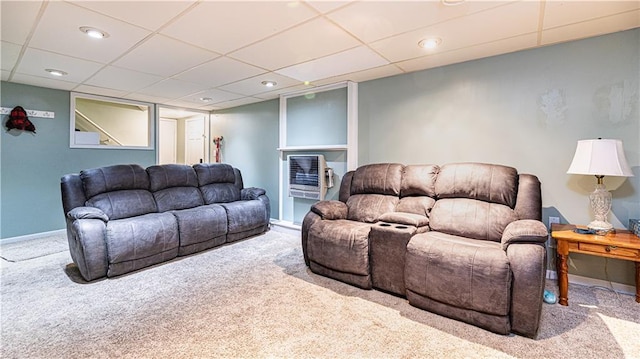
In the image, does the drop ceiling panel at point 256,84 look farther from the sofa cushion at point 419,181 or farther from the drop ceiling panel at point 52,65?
the sofa cushion at point 419,181

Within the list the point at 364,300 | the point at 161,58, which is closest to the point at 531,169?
the point at 364,300

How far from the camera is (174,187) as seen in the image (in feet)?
13.5

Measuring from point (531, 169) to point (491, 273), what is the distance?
4.64 feet

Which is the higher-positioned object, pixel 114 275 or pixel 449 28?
pixel 449 28

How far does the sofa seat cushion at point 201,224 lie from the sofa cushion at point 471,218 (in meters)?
2.62

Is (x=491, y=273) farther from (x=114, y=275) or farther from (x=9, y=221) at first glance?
(x=9, y=221)

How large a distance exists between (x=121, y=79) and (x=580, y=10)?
475 cm

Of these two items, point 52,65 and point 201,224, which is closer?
point 52,65

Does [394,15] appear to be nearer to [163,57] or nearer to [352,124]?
[352,124]

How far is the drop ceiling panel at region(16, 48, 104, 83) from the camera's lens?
2951mm

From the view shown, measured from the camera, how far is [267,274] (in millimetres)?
2996

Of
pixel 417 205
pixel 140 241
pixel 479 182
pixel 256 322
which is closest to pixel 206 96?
pixel 140 241

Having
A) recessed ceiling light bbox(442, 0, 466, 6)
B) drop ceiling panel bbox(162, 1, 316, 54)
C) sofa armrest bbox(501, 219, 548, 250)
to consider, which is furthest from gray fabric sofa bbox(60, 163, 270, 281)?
recessed ceiling light bbox(442, 0, 466, 6)

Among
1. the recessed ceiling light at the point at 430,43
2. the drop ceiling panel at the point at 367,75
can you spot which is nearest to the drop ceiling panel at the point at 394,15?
the recessed ceiling light at the point at 430,43
